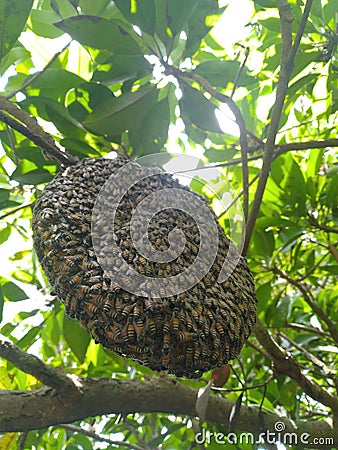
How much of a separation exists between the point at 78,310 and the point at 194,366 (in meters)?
0.19

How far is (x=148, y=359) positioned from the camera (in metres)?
0.76

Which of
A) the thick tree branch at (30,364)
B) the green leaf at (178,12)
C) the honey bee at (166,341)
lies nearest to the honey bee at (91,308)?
the honey bee at (166,341)

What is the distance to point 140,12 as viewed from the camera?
43.6 inches

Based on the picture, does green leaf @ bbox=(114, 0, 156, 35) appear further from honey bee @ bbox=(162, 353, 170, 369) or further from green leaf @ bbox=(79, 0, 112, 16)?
honey bee @ bbox=(162, 353, 170, 369)

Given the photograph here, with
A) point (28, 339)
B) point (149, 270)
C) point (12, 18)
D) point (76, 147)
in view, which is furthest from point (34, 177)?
point (149, 270)

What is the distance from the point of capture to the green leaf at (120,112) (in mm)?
1196

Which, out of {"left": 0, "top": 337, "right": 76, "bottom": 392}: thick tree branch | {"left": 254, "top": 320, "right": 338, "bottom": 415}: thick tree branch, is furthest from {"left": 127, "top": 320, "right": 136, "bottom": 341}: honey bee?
{"left": 254, "top": 320, "right": 338, "bottom": 415}: thick tree branch

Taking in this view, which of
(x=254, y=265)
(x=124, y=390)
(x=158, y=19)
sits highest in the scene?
(x=158, y=19)

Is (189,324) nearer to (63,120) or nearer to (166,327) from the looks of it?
(166,327)

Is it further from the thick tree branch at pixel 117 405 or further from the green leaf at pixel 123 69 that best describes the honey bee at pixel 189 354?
the green leaf at pixel 123 69

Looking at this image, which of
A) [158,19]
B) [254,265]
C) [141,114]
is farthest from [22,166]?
[254,265]

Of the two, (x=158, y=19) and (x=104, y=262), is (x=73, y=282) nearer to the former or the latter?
(x=104, y=262)

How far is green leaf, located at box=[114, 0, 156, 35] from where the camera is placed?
3.60ft

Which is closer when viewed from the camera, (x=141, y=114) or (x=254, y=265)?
(x=141, y=114)
